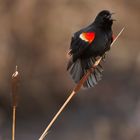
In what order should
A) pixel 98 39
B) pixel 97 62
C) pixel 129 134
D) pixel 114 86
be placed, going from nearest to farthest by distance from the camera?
pixel 97 62 < pixel 98 39 < pixel 129 134 < pixel 114 86

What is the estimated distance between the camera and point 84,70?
3.21 metres

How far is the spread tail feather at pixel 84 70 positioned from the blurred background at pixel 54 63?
10.2 feet

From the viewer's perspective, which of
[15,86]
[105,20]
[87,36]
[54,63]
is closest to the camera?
[15,86]

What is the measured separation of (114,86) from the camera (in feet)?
22.8

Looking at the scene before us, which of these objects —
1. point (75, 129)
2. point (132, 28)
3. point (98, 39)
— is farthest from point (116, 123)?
point (98, 39)

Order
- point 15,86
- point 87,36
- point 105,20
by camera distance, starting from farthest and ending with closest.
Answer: point 105,20, point 87,36, point 15,86

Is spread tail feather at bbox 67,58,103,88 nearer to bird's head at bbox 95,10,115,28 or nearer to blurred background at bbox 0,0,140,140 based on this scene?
bird's head at bbox 95,10,115,28

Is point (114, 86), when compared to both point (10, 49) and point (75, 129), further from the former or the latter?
point (10, 49)

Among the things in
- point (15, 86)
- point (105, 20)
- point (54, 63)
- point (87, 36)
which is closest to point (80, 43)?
point (87, 36)

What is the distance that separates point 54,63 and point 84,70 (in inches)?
135

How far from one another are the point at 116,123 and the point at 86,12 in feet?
3.13

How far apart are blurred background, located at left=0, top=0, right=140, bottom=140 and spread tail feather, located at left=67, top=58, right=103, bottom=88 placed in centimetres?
312

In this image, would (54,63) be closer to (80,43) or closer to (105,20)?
(105,20)

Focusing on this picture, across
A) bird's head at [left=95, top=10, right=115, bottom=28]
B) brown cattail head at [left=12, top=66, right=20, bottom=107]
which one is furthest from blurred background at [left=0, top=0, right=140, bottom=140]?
brown cattail head at [left=12, top=66, right=20, bottom=107]
